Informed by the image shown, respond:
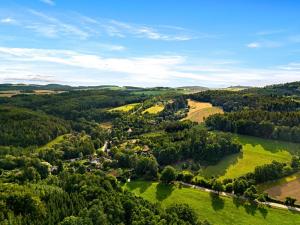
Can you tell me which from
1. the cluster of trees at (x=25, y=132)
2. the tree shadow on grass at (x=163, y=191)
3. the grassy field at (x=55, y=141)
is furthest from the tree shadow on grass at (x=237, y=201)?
the cluster of trees at (x=25, y=132)

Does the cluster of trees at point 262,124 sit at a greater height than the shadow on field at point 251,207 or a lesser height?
greater

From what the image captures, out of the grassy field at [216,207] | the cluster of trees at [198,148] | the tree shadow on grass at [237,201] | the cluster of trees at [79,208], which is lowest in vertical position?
the grassy field at [216,207]

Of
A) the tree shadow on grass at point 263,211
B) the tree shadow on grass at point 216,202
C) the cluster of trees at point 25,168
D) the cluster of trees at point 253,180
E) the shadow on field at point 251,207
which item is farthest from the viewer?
the cluster of trees at point 25,168

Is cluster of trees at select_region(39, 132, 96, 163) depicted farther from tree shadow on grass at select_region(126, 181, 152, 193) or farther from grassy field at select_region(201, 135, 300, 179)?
grassy field at select_region(201, 135, 300, 179)

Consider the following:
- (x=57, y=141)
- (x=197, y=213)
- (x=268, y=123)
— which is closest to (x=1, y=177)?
(x=197, y=213)

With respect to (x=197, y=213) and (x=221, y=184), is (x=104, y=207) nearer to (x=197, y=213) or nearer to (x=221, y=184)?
(x=197, y=213)

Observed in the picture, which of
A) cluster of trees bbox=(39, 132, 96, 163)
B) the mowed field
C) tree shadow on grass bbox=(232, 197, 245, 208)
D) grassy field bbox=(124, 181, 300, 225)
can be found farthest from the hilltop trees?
cluster of trees bbox=(39, 132, 96, 163)

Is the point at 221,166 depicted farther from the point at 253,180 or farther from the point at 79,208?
the point at 79,208

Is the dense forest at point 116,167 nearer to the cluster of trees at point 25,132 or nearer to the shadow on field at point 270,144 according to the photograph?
the cluster of trees at point 25,132
